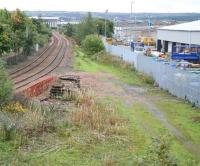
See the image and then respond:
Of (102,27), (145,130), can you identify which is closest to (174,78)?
(145,130)

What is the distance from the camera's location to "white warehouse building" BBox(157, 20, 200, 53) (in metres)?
63.8

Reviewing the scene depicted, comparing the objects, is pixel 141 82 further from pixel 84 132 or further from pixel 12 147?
pixel 12 147

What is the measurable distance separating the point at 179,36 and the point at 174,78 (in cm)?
3702

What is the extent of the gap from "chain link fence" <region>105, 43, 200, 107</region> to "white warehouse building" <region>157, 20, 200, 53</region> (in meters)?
15.9

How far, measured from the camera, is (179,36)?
7056cm

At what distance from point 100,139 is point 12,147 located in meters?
3.45

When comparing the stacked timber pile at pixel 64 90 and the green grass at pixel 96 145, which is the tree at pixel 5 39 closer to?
the stacked timber pile at pixel 64 90

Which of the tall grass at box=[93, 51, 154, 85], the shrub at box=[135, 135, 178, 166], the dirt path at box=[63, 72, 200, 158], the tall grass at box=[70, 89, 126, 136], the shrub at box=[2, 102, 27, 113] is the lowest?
the tall grass at box=[93, 51, 154, 85]

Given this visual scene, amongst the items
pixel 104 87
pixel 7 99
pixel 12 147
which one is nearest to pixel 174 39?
pixel 104 87

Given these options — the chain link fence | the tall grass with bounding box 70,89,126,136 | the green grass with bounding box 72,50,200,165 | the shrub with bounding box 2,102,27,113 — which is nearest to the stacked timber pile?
the tall grass with bounding box 70,89,126,136

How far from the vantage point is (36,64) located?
5597 centimetres

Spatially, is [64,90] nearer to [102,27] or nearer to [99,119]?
[99,119]

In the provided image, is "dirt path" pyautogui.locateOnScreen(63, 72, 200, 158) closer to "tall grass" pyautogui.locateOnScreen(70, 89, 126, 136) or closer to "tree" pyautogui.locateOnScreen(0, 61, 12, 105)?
"tall grass" pyautogui.locateOnScreen(70, 89, 126, 136)

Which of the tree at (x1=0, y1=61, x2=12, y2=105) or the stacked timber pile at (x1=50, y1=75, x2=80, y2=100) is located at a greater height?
the tree at (x1=0, y1=61, x2=12, y2=105)
